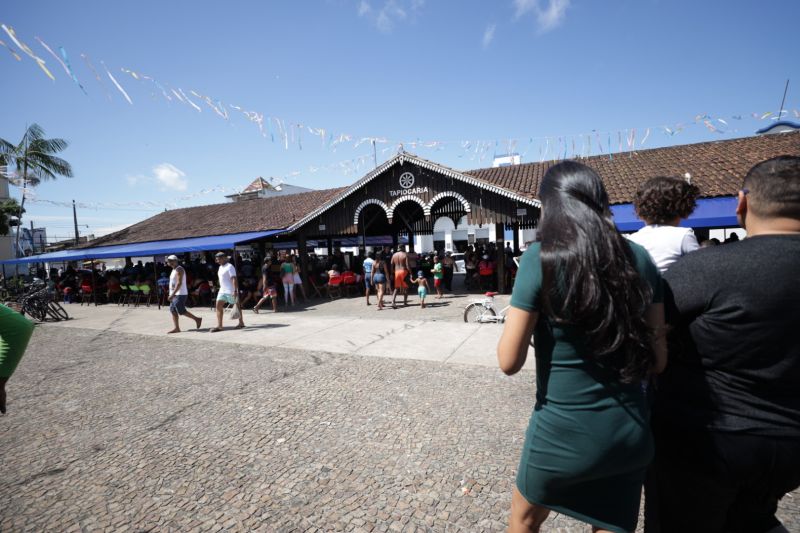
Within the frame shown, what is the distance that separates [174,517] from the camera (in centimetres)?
259

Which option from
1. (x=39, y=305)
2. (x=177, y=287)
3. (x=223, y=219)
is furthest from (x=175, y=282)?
(x=223, y=219)

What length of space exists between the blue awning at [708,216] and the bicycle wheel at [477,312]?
4.89 meters

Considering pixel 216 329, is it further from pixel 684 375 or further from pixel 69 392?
pixel 684 375

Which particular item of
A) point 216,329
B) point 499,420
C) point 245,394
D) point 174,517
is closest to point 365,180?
point 216,329

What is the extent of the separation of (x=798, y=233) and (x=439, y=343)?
5.76 metres

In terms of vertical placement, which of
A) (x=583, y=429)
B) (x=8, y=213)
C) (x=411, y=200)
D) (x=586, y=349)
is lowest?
(x=583, y=429)

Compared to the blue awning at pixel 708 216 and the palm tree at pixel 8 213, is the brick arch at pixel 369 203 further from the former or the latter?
the palm tree at pixel 8 213

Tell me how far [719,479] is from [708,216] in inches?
449

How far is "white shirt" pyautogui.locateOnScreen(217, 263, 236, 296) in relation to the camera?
8.31 meters

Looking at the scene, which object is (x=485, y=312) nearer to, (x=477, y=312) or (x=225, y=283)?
(x=477, y=312)

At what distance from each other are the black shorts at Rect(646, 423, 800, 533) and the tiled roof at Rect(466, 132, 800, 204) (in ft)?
38.2

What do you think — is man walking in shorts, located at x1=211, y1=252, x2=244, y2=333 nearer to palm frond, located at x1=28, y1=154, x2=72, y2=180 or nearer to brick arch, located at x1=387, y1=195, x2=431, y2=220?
brick arch, located at x1=387, y1=195, x2=431, y2=220

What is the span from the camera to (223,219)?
21.0 m

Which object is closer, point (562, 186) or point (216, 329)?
point (562, 186)
